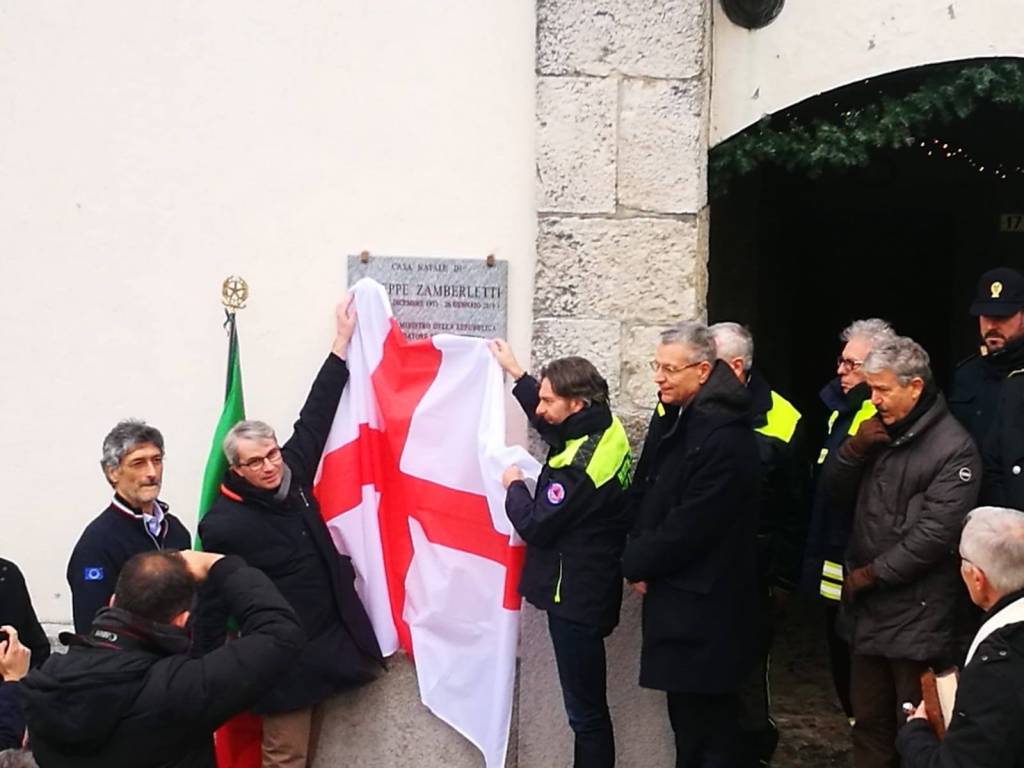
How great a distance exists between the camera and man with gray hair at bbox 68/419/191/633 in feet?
13.3

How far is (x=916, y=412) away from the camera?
395cm

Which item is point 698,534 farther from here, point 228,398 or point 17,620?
point 17,620

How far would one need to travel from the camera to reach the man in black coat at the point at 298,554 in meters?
4.21

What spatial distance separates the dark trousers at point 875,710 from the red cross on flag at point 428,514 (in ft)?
4.11

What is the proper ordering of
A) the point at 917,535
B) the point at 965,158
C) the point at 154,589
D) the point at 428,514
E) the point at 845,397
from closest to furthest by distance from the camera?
1. the point at 154,589
2. the point at 917,535
3. the point at 845,397
4. the point at 428,514
5. the point at 965,158

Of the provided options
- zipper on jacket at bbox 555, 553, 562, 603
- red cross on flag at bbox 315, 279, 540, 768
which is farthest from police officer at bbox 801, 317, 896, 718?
red cross on flag at bbox 315, 279, 540, 768

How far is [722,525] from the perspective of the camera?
4.03m

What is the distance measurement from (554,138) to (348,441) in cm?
136

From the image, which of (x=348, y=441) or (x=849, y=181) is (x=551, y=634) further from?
(x=849, y=181)

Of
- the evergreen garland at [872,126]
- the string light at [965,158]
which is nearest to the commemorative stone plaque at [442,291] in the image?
the evergreen garland at [872,126]

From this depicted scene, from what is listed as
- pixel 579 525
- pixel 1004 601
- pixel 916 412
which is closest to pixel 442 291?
pixel 579 525

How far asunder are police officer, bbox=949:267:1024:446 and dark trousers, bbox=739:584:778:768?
0.96 m

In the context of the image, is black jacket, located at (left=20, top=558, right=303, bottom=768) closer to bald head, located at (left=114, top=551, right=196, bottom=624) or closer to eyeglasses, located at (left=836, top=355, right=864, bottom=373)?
bald head, located at (left=114, top=551, right=196, bottom=624)

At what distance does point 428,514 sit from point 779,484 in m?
1.30
